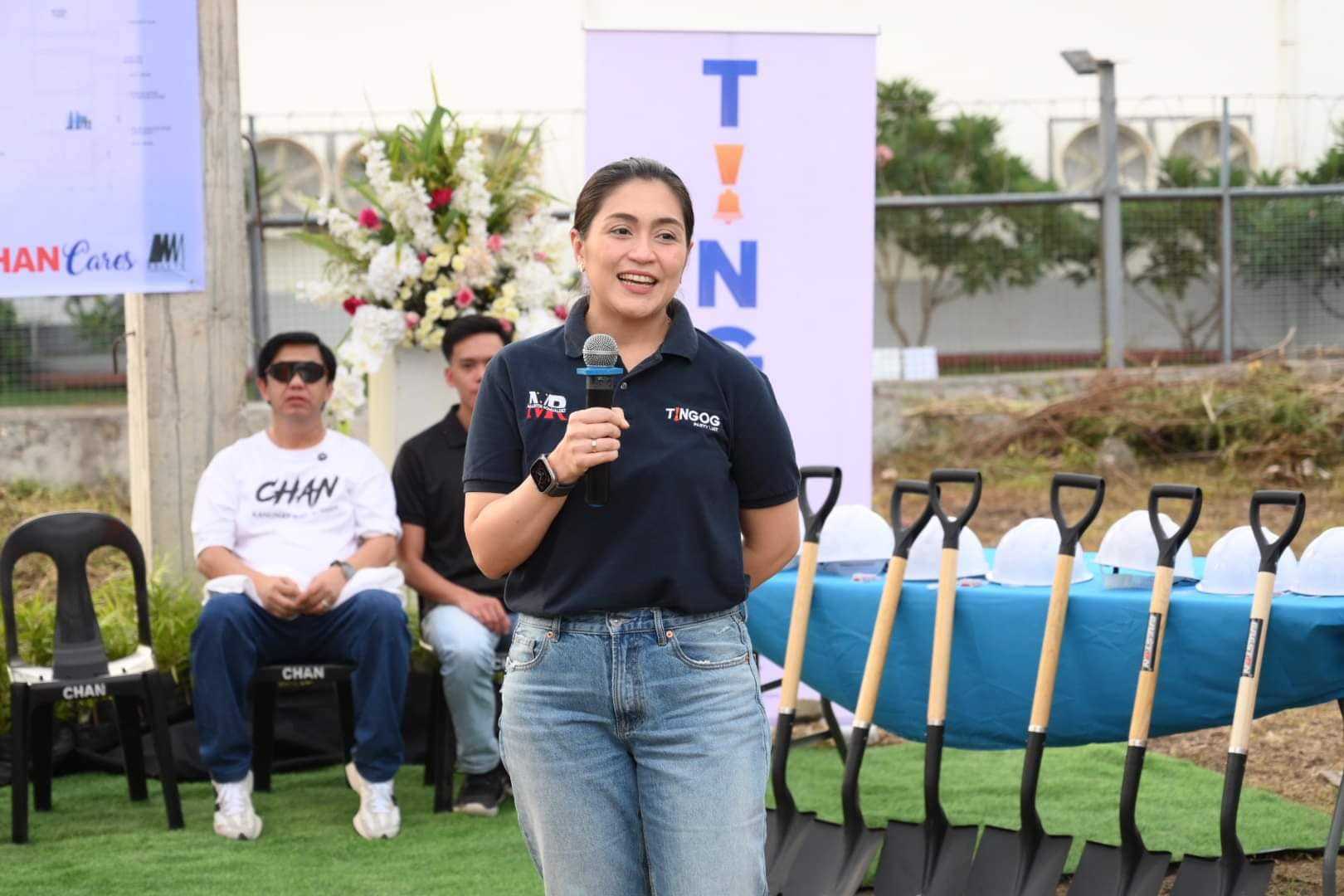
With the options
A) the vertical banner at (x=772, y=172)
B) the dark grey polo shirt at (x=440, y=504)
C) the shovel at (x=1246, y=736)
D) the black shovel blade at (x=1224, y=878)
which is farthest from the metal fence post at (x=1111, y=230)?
the black shovel blade at (x=1224, y=878)

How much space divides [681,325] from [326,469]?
290 centimetres

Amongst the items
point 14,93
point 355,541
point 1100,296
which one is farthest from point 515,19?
point 355,541

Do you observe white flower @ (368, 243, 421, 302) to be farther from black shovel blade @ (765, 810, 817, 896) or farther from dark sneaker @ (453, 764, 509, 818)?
black shovel blade @ (765, 810, 817, 896)

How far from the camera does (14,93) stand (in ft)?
18.1

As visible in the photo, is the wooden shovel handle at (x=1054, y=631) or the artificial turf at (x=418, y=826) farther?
the artificial turf at (x=418, y=826)

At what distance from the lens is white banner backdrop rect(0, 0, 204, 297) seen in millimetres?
5527

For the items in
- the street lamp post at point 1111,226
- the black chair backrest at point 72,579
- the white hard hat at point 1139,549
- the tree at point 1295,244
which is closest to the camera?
the white hard hat at point 1139,549

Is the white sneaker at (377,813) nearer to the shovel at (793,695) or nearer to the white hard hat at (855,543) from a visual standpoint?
the shovel at (793,695)


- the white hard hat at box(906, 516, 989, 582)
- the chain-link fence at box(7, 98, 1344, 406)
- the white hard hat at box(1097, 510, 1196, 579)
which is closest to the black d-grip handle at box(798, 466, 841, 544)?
the white hard hat at box(906, 516, 989, 582)

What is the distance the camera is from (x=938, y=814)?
13.3 feet

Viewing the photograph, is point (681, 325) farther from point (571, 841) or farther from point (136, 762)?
point (136, 762)

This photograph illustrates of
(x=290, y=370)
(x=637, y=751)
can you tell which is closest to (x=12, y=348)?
(x=290, y=370)

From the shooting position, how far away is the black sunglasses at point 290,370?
5066 mm

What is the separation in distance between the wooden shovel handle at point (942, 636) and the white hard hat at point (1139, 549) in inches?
14.4
